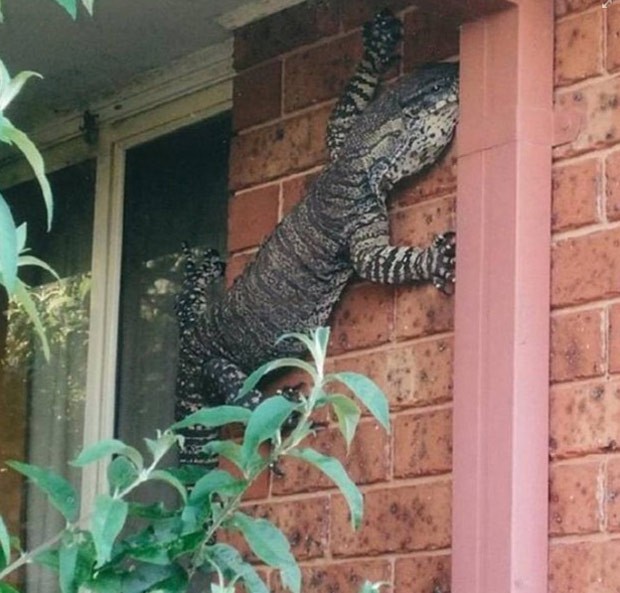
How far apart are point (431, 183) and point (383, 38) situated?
378 mm

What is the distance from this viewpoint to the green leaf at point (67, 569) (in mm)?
1607

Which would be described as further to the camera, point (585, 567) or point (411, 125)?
point (411, 125)

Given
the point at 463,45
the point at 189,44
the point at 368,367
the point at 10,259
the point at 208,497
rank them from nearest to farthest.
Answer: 1. the point at 10,259
2. the point at 208,497
3. the point at 463,45
4. the point at 368,367
5. the point at 189,44

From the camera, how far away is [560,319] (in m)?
3.01

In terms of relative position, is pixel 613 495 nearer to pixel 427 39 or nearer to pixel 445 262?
pixel 445 262

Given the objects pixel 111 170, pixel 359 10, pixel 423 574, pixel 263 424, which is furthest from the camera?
pixel 111 170

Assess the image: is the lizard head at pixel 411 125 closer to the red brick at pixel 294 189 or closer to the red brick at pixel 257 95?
the red brick at pixel 294 189

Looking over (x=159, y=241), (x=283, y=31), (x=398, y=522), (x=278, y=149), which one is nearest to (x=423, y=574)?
(x=398, y=522)

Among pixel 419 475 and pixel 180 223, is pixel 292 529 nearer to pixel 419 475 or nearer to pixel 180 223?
pixel 419 475

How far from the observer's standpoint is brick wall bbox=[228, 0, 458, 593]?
3279mm

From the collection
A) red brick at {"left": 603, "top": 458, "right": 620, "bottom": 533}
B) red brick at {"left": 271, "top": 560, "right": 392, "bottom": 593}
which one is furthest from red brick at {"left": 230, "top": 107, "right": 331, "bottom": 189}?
red brick at {"left": 603, "top": 458, "right": 620, "bottom": 533}

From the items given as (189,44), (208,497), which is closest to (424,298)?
(189,44)

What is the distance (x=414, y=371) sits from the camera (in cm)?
336

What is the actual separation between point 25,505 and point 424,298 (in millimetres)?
2038
